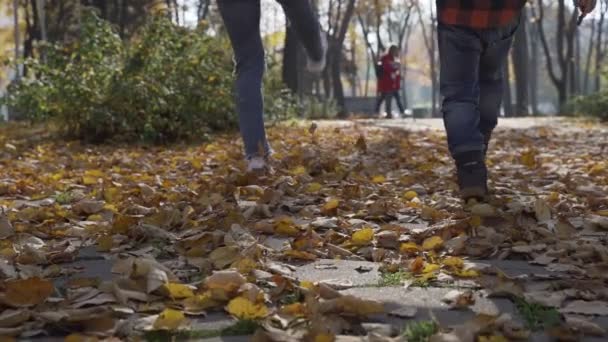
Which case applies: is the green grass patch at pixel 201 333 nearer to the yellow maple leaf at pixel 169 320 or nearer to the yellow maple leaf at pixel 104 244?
the yellow maple leaf at pixel 169 320

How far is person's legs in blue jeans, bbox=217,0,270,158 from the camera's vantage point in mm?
4152

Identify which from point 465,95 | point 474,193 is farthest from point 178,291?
point 465,95

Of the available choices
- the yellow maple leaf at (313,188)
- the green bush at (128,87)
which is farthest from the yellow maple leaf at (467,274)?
the green bush at (128,87)

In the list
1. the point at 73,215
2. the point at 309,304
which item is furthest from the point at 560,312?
the point at 73,215

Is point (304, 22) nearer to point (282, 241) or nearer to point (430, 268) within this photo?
point (282, 241)

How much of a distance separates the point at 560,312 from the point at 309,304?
577mm

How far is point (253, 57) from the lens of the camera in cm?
425

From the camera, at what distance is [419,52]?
2478 inches

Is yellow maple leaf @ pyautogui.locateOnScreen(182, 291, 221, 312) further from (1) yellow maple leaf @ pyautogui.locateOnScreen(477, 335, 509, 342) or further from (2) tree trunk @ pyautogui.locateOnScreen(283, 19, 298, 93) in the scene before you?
(2) tree trunk @ pyautogui.locateOnScreen(283, 19, 298, 93)

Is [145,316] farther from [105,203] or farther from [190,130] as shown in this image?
[190,130]

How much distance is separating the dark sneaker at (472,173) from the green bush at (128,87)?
530 cm

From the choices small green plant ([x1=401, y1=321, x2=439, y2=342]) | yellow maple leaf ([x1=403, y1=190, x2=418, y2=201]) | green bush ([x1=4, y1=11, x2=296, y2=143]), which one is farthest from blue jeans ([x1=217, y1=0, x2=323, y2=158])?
green bush ([x1=4, y1=11, x2=296, y2=143])

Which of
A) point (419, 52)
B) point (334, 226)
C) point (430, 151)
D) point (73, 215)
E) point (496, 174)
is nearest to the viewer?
point (334, 226)

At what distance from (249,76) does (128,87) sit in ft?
14.3
